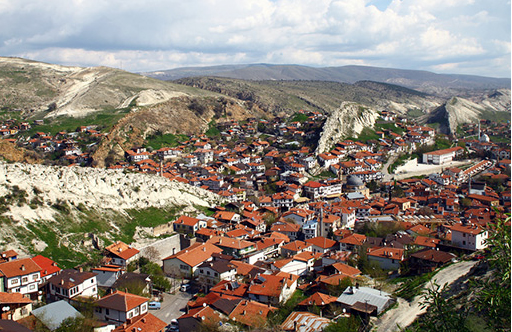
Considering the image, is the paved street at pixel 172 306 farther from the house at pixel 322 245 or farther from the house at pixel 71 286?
the house at pixel 322 245

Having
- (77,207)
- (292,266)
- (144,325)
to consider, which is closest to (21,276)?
(144,325)

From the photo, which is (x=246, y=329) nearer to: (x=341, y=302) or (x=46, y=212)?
(x=341, y=302)

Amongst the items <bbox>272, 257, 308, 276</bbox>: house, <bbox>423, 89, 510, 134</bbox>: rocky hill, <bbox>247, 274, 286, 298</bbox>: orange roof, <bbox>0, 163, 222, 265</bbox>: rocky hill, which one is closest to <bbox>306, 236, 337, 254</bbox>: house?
<bbox>272, 257, 308, 276</bbox>: house

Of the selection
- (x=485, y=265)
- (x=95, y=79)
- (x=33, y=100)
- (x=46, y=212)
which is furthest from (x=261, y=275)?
(x=95, y=79)

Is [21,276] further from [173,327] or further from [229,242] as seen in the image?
[229,242]

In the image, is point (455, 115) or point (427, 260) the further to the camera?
point (455, 115)

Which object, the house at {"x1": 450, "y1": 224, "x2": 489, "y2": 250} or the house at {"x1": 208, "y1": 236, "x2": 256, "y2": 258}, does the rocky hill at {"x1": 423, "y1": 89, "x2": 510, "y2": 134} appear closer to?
the house at {"x1": 450, "y1": 224, "x2": 489, "y2": 250}
